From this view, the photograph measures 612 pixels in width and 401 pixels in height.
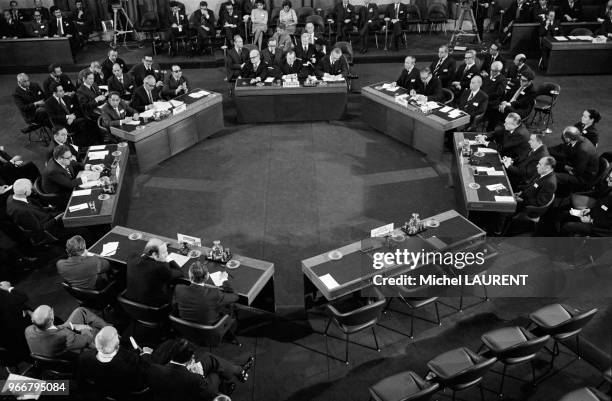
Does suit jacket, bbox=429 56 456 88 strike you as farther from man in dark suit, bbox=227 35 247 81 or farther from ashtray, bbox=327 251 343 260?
ashtray, bbox=327 251 343 260

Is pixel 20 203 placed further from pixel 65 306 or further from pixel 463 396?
pixel 463 396

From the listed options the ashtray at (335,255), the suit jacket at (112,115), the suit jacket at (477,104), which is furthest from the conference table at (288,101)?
the ashtray at (335,255)

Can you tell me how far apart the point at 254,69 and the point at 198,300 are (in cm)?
666

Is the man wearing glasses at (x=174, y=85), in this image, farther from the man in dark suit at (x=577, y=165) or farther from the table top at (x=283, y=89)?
the man in dark suit at (x=577, y=165)

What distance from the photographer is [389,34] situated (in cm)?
1435

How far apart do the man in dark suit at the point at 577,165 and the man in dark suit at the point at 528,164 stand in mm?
509

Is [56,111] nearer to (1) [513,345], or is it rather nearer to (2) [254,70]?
(2) [254,70]

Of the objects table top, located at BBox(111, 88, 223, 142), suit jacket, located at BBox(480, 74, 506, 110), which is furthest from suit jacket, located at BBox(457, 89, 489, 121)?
table top, located at BBox(111, 88, 223, 142)

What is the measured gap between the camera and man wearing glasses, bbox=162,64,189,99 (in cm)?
1011

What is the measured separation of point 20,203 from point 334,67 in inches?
248

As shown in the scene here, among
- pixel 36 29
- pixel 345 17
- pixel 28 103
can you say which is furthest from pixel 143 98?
pixel 345 17

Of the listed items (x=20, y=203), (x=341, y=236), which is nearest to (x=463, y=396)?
(x=341, y=236)

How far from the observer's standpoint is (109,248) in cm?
621

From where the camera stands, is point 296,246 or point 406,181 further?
point 406,181
